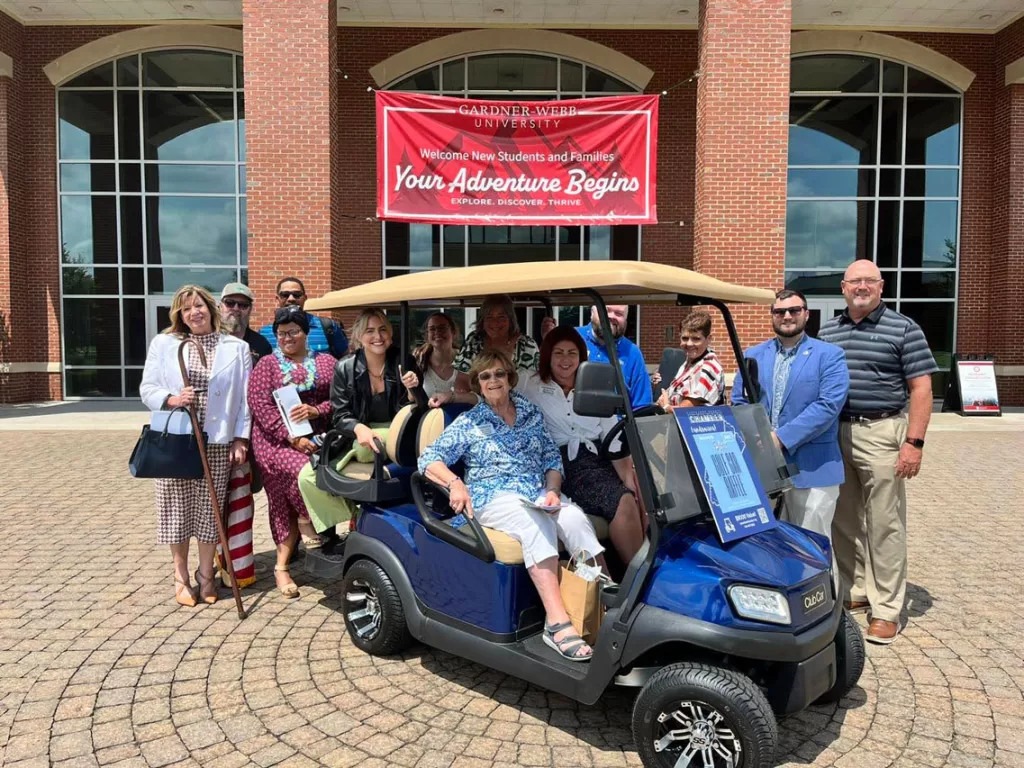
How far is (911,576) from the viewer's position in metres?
4.91

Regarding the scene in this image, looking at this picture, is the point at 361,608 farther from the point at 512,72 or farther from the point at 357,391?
the point at 512,72

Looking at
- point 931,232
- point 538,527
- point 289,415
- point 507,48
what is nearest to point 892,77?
point 931,232

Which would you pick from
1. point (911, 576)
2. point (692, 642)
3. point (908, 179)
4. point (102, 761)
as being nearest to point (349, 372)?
point (102, 761)

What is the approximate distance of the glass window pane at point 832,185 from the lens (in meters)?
15.3

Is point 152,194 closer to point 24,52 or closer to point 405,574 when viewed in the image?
point 24,52

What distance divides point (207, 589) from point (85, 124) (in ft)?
47.9

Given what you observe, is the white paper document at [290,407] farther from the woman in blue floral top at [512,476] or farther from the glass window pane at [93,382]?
the glass window pane at [93,382]

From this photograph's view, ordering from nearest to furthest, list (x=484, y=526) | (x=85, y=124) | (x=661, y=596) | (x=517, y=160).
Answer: (x=661, y=596)
(x=484, y=526)
(x=517, y=160)
(x=85, y=124)

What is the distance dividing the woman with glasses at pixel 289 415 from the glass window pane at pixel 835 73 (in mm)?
14108

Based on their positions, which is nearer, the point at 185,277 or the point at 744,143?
the point at 744,143

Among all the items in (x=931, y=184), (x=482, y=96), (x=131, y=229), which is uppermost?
(x=482, y=96)

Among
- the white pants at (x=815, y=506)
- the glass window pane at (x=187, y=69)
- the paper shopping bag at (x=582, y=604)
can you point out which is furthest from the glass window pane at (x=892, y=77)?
the paper shopping bag at (x=582, y=604)

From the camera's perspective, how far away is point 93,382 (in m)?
15.4

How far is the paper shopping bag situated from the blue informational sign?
599 mm
